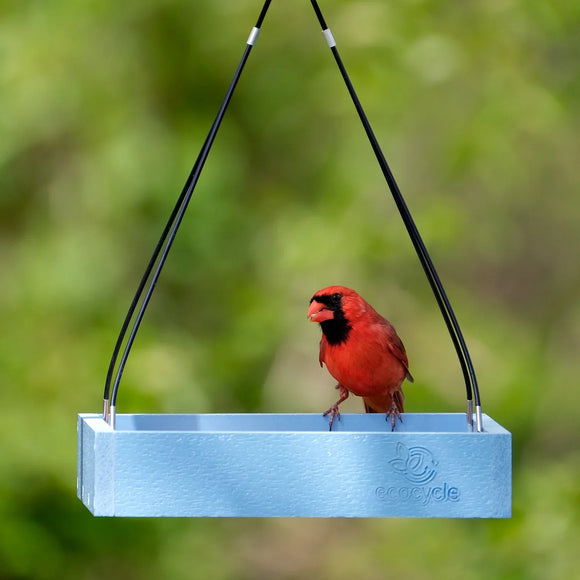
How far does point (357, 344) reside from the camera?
2.58 meters

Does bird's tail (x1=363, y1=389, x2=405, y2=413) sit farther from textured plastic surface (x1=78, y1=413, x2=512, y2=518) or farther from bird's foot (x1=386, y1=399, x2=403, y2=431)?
textured plastic surface (x1=78, y1=413, x2=512, y2=518)

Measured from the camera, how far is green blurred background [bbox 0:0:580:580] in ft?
15.5

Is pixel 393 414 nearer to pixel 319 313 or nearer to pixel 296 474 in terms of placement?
pixel 319 313

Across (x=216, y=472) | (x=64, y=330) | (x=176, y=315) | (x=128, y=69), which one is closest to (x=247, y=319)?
(x=176, y=315)

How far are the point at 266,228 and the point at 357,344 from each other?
9.01 ft

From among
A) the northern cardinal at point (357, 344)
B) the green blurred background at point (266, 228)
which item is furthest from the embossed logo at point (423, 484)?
the green blurred background at point (266, 228)

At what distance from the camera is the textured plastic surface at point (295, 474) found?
6.80ft

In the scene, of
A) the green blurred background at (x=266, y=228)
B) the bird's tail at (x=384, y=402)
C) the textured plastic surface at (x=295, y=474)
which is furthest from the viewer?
the green blurred background at (x=266, y=228)

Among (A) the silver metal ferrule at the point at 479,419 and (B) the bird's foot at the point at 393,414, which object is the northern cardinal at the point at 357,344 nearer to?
(B) the bird's foot at the point at 393,414

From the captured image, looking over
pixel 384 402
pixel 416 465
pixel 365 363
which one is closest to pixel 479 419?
pixel 416 465

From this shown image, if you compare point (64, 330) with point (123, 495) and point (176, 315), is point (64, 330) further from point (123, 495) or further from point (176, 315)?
point (123, 495)

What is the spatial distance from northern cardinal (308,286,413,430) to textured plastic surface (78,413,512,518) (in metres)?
0.47

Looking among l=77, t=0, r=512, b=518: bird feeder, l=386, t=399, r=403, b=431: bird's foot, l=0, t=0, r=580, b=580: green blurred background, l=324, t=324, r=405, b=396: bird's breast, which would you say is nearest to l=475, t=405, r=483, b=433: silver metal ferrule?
l=77, t=0, r=512, b=518: bird feeder

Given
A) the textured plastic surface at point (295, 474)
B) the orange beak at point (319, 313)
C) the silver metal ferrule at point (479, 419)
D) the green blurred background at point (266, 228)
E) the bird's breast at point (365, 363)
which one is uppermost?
the green blurred background at point (266, 228)
